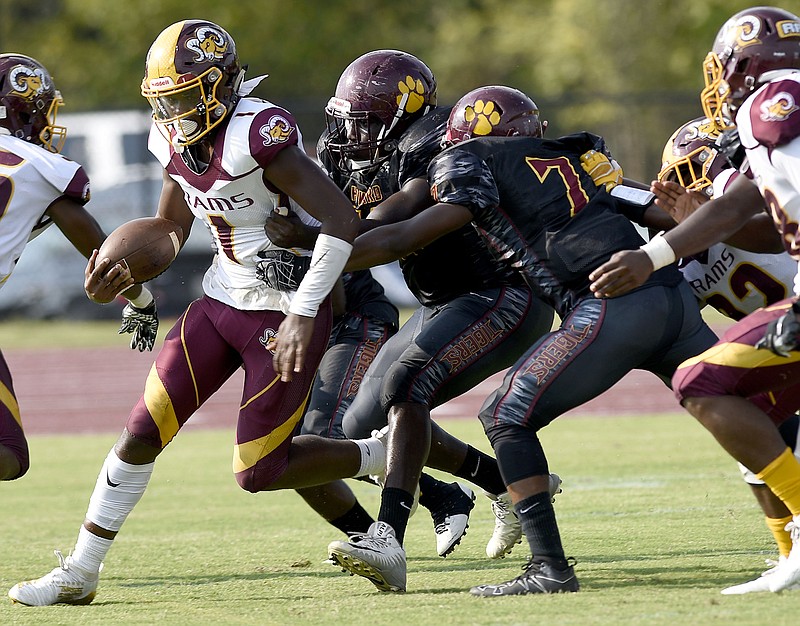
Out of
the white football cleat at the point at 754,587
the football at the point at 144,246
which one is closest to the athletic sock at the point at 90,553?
the football at the point at 144,246

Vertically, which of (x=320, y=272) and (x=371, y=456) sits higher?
(x=320, y=272)

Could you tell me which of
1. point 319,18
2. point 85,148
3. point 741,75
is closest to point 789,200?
point 741,75

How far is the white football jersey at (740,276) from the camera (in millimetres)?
4922

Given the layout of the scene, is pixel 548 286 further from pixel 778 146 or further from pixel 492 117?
pixel 778 146

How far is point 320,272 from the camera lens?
437 centimetres

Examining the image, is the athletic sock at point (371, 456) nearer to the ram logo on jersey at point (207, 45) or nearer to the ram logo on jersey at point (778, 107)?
the ram logo on jersey at point (207, 45)

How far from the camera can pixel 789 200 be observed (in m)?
3.85

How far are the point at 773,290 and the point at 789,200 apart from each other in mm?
1161

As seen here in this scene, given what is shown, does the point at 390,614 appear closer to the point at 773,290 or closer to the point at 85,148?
the point at 773,290

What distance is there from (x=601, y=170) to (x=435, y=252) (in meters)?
0.81

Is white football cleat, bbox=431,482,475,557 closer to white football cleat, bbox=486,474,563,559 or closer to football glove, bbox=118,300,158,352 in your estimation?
white football cleat, bbox=486,474,563,559

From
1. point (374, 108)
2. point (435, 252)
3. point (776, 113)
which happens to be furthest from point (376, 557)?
point (776, 113)

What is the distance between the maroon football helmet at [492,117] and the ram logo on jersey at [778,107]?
3.93 feet

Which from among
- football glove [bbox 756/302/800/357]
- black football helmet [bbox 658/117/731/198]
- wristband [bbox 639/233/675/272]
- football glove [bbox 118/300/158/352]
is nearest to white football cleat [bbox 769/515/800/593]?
football glove [bbox 756/302/800/357]
